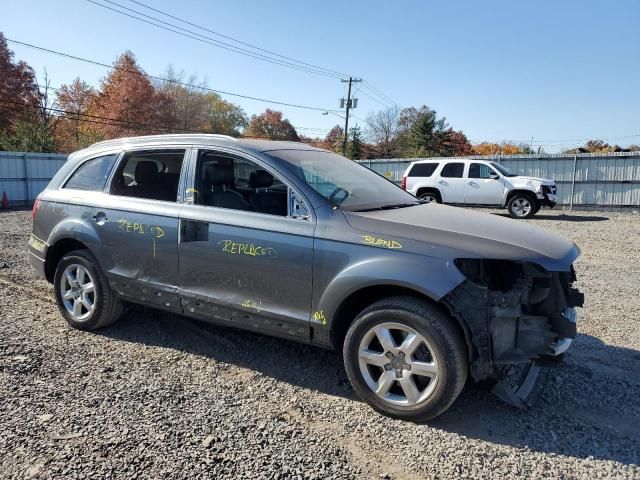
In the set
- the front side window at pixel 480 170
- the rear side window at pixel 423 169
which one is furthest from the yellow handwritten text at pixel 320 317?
the rear side window at pixel 423 169

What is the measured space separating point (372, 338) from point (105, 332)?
280cm

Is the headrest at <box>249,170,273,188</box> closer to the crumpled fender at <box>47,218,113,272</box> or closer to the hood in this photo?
the hood

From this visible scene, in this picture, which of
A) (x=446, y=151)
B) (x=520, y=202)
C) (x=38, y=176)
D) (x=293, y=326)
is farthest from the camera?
(x=446, y=151)

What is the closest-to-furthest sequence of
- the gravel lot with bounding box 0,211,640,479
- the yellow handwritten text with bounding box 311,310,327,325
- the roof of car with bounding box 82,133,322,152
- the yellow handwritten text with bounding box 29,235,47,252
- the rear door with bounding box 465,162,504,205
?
the gravel lot with bounding box 0,211,640,479, the yellow handwritten text with bounding box 311,310,327,325, the roof of car with bounding box 82,133,322,152, the yellow handwritten text with bounding box 29,235,47,252, the rear door with bounding box 465,162,504,205

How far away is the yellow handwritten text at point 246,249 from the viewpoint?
11.2 ft

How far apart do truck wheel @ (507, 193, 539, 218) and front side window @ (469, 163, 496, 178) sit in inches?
45.1

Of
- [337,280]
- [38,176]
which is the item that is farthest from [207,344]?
[38,176]

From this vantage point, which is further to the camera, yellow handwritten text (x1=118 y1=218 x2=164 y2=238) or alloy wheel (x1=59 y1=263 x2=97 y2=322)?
alloy wheel (x1=59 y1=263 x2=97 y2=322)

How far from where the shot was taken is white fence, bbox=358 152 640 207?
18.0 meters

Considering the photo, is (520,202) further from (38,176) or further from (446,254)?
(38,176)

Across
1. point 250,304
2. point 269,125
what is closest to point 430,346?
point 250,304

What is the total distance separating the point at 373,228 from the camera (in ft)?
10.4

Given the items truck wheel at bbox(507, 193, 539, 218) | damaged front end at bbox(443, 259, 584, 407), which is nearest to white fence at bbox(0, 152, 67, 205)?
truck wheel at bbox(507, 193, 539, 218)

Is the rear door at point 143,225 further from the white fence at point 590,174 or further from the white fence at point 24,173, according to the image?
the white fence at point 590,174
